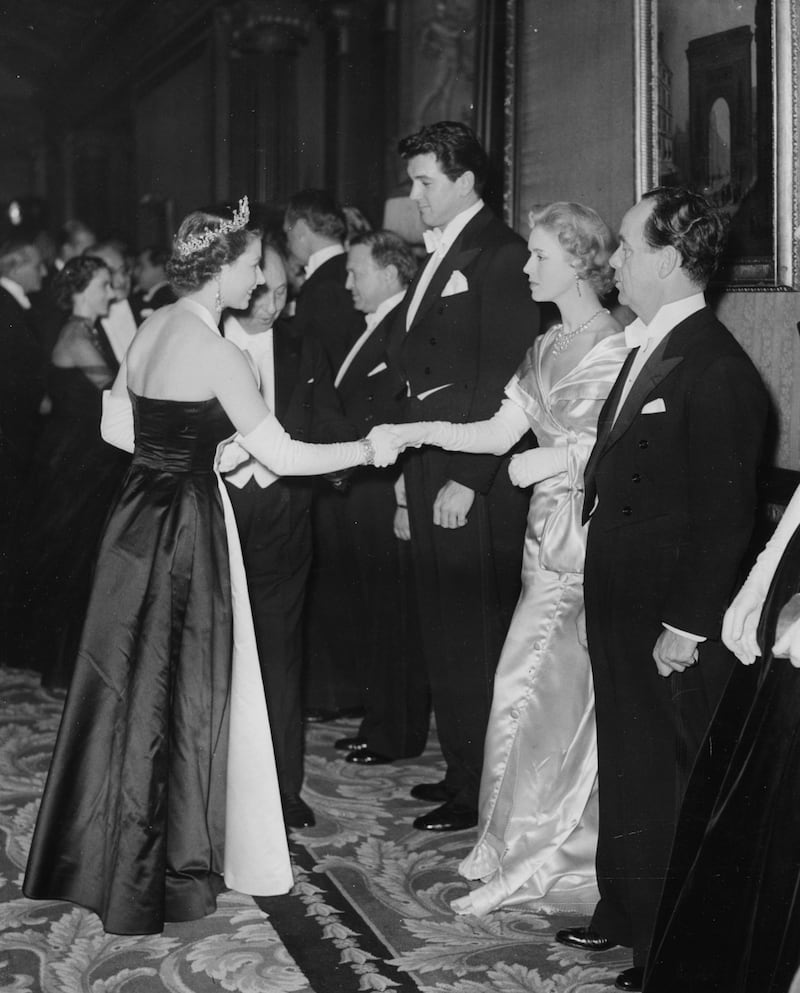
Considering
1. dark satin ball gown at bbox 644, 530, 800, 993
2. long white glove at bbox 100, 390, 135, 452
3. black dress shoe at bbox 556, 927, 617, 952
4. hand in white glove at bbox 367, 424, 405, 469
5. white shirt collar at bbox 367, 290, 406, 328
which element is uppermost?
white shirt collar at bbox 367, 290, 406, 328

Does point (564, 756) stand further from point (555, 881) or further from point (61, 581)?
point (61, 581)

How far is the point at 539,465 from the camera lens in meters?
2.91

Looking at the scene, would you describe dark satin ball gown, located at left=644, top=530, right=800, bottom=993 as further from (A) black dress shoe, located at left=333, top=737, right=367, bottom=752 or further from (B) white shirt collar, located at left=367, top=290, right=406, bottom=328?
(B) white shirt collar, located at left=367, top=290, right=406, bottom=328

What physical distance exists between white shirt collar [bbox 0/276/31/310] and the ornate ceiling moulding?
1.63m

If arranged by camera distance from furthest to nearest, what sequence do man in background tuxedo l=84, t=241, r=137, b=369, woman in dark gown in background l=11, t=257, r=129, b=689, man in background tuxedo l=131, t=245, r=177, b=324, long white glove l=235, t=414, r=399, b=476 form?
man in background tuxedo l=131, t=245, r=177, b=324, man in background tuxedo l=84, t=241, r=137, b=369, woman in dark gown in background l=11, t=257, r=129, b=689, long white glove l=235, t=414, r=399, b=476

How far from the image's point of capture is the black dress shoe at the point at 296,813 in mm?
3438

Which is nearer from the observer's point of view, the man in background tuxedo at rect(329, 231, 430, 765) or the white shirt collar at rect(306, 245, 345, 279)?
the man in background tuxedo at rect(329, 231, 430, 765)

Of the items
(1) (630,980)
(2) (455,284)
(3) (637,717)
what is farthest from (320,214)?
(1) (630,980)

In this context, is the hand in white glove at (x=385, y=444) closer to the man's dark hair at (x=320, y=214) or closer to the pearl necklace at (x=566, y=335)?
the pearl necklace at (x=566, y=335)

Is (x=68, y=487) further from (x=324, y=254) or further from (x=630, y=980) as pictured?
(x=630, y=980)

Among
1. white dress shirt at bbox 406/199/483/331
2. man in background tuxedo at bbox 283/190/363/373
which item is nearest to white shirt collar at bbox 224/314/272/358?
white dress shirt at bbox 406/199/483/331

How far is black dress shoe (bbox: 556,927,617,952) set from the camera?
8.73ft

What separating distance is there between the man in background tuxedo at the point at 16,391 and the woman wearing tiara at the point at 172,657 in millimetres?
2487

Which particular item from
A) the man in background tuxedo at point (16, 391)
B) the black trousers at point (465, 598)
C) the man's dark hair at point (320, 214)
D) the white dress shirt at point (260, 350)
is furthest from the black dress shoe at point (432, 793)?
the man in background tuxedo at point (16, 391)
